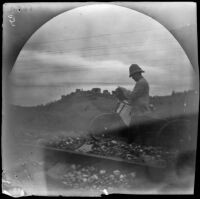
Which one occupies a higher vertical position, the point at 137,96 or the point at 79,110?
the point at 137,96

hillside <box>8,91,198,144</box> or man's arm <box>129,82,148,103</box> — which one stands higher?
man's arm <box>129,82,148,103</box>

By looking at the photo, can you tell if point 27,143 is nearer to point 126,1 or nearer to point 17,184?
point 17,184

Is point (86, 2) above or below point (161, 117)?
above

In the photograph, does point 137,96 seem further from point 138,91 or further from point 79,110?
point 79,110

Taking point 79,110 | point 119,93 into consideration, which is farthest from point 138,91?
point 79,110

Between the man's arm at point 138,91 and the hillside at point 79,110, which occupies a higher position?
the man's arm at point 138,91

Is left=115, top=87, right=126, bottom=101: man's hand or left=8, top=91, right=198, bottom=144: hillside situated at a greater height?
left=115, top=87, right=126, bottom=101: man's hand

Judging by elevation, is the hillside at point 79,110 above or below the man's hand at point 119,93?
below

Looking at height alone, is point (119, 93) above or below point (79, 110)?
above

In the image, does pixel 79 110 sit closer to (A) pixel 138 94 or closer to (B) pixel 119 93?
(B) pixel 119 93

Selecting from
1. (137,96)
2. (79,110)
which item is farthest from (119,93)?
(79,110)

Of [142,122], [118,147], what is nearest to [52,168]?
[118,147]
